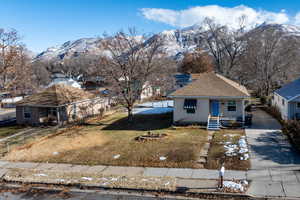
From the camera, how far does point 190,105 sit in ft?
78.3

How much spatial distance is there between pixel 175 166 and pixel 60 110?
1835cm

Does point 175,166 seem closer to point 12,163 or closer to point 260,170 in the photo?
point 260,170

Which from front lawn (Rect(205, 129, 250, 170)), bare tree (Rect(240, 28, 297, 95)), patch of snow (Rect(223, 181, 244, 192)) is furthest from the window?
bare tree (Rect(240, 28, 297, 95))

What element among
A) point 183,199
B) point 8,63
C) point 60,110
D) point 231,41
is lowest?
point 183,199

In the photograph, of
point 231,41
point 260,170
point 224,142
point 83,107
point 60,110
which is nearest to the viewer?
point 260,170

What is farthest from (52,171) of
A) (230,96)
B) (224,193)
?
(230,96)

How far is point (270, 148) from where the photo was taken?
16.5 metres

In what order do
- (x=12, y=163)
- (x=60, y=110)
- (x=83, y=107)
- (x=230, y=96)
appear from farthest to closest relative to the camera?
1. (x=83, y=107)
2. (x=60, y=110)
3. (x=230, y=96)
4. (x=12, y=163)

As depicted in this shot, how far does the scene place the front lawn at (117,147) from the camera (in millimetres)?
15242

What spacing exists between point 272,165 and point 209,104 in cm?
1110

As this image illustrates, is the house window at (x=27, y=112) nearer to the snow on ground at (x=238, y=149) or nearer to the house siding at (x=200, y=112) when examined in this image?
the house siding at (x=200, y=112)

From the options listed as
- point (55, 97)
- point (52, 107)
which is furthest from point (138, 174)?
point (55, 97)

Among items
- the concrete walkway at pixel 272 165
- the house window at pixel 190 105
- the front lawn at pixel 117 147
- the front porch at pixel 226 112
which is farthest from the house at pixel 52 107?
the concrete walkway at pixel 272 165

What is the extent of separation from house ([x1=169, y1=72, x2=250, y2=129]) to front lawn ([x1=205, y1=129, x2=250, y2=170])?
3.48 m
